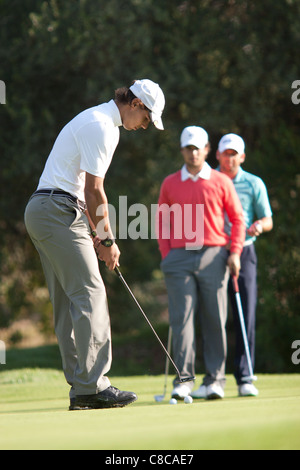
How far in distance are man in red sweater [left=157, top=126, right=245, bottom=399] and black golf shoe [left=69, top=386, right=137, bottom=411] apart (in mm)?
1282

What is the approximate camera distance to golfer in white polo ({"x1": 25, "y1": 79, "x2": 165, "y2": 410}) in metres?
4.69

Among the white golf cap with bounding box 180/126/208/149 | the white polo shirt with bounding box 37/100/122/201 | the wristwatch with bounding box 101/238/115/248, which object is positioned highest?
the white golf cap with bounding box 180/126/208/149

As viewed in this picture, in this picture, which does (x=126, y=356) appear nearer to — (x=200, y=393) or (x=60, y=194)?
(x=200, y=393)

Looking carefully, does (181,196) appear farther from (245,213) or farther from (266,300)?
(266,300)

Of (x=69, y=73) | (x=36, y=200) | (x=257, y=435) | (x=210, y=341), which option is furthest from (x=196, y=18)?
(x=257, y=435)

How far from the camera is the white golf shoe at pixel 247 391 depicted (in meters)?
6.08

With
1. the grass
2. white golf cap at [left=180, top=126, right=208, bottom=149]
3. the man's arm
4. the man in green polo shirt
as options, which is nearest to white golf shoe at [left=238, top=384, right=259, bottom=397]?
the man in green polo shirt

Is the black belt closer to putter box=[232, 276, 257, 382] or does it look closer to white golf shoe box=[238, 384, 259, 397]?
putter box=[232, 276, 257, 382]

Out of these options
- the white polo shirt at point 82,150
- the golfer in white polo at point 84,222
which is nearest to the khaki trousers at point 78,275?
the golfer in white polo at point 84,222

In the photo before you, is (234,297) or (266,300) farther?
(266,300)

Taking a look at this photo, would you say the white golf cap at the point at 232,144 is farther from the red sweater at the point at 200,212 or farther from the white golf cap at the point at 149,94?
the white golf cap at the point at 149,94

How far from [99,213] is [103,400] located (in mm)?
1136

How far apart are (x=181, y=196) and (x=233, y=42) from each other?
517cm

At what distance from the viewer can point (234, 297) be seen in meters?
6.57
